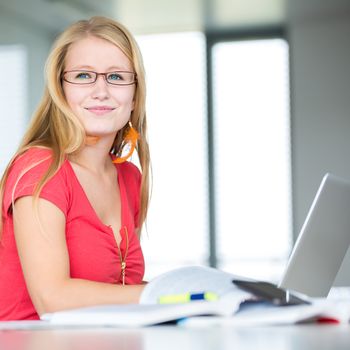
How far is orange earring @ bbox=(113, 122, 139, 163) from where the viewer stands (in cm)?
205

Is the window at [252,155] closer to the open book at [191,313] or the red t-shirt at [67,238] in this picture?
the red t-shirt at [67,238]

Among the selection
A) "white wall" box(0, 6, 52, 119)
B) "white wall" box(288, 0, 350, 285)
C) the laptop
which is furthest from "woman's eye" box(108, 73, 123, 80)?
"white wall" box(288, 0, 350, 285)

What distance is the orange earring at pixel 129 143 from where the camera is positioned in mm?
2049

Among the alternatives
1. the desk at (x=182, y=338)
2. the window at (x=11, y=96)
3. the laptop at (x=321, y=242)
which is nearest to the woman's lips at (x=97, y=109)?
the laptop at (x=321, y=242)

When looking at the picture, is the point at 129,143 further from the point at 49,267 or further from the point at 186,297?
the point at 186,297

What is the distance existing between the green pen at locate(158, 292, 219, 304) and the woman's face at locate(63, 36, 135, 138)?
0.76 m

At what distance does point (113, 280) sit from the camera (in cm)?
187

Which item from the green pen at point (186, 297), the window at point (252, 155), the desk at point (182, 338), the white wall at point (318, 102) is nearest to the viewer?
the desk at point (182, 338)

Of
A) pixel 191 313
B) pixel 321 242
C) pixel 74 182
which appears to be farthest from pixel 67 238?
pixel 191 313

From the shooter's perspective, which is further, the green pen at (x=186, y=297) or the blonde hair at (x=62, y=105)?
the blonde hair at (x=62, y=105)

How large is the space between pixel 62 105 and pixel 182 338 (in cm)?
A: 103

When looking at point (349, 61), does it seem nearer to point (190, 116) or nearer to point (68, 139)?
point (190, 116)

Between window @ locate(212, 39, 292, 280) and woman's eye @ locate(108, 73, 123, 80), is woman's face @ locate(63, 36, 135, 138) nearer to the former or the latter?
woman's eye @ locate(108, 73, 123, 80)

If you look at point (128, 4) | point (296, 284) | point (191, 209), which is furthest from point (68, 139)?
point (191, 209)
